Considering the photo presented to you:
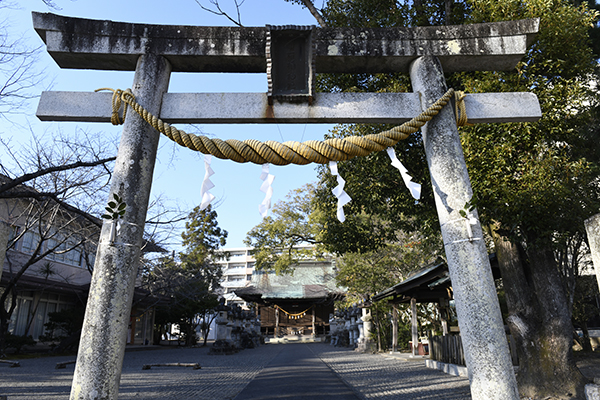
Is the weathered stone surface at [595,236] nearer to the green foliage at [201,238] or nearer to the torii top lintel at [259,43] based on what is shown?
the torii top lintel at [259,43]

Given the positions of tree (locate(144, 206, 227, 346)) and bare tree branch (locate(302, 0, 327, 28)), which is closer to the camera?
bare tree branch (locate(302, 0, 327, 28))

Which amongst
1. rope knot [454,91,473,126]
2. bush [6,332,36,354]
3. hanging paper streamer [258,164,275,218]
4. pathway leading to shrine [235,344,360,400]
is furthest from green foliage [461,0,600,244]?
bush [6,332,36,354]

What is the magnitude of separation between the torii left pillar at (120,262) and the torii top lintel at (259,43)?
0.25 m

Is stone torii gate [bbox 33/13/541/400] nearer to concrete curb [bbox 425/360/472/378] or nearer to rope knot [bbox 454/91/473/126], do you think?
rope knot [bbox 454/91/473/126]

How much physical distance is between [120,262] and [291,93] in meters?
2.25

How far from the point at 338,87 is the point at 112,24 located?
5.51m

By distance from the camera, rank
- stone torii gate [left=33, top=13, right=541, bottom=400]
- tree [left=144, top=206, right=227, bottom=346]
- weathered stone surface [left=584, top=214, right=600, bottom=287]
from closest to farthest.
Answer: weathered stone surface [left=584, top=214, right=600, bottom=287] < stone torii gate [left=33, top=13, right=541, bottom=400] < tree [left=144, top=206, right=227, bottom=346]

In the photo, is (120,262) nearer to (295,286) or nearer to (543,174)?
(543,174)

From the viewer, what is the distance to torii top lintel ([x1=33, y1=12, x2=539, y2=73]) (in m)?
3.81

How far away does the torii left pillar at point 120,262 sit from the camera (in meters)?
3.00

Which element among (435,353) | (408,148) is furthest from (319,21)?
(435,353)

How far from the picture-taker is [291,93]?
3803mm

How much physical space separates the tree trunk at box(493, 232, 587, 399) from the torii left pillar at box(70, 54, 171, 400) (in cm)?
647

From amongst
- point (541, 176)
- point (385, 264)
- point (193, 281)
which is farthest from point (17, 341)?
point (541, 176)
